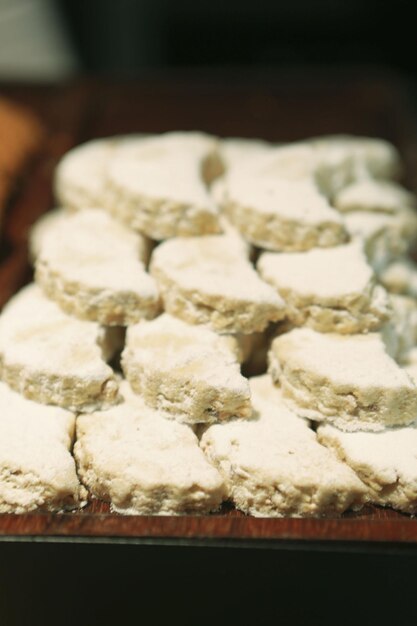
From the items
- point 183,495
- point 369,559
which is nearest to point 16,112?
point 183,495

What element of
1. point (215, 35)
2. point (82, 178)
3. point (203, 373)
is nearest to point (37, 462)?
point (203, 373)

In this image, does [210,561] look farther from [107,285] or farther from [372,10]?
[372,10]

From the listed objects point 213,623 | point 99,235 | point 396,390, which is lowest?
point 213,623

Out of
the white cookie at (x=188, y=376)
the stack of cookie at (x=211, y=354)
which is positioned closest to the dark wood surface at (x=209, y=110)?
the stack of cookie at (x=211, y=354)

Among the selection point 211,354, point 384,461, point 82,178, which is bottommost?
point 384,461

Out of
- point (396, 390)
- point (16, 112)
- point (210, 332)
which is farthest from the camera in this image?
point (16, 112)

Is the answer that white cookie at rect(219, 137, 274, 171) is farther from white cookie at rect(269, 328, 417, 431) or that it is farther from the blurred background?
the blurred background

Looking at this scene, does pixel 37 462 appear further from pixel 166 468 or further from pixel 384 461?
pixel 384 461

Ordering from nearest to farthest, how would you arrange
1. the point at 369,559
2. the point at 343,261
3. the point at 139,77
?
1. the point at 369,559
2. the point at 343,261
3. the point at 139,77
